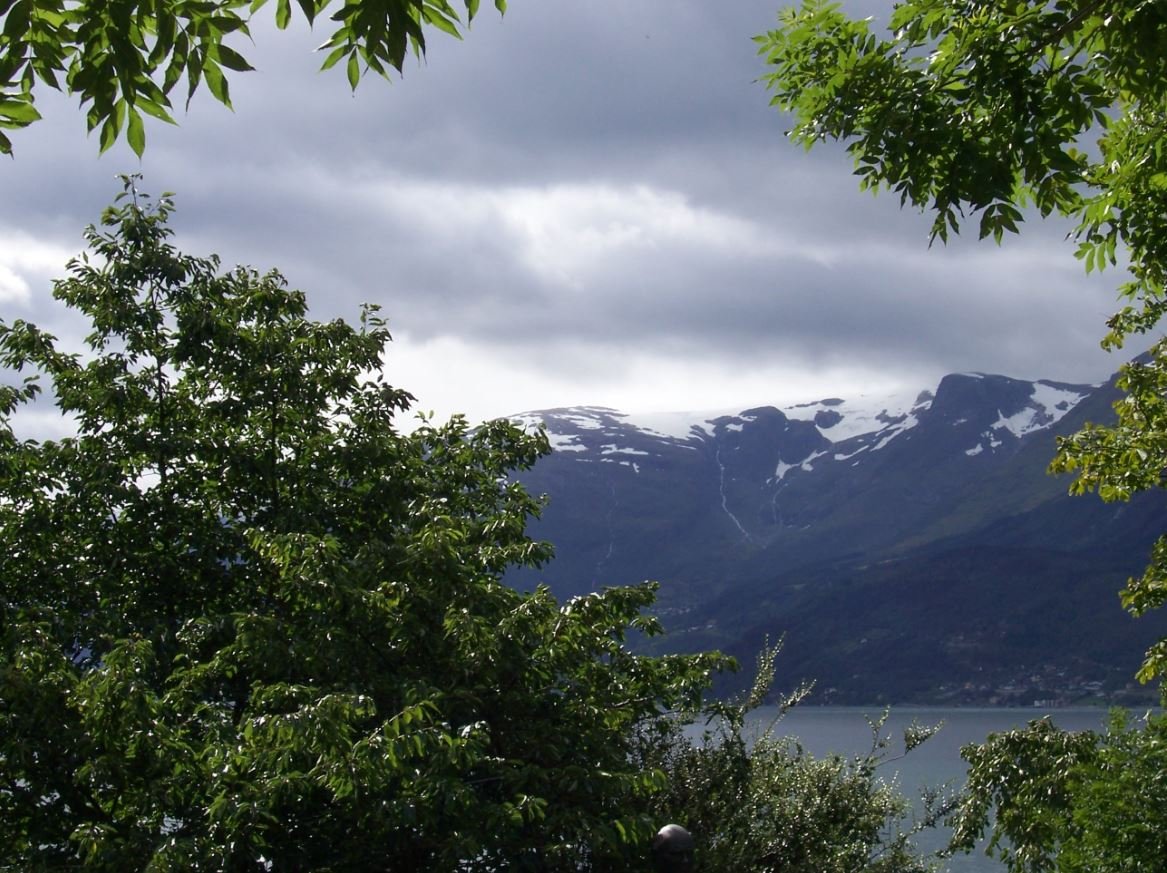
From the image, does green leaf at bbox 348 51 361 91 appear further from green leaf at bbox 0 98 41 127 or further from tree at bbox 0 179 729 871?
tree at bbox 0 179 729 871

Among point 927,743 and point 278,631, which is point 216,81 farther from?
point 927,743

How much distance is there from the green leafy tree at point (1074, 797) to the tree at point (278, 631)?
4.25m

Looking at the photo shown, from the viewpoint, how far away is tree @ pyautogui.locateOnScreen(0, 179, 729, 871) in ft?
32.3

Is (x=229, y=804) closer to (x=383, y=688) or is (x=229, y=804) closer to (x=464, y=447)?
(x=383, y=688)

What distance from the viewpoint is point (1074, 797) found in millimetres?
13961

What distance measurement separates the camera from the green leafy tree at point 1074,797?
488 inches

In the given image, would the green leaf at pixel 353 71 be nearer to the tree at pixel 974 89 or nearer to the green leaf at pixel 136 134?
the green leaf at pixel 136 134

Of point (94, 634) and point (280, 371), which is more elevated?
point (280, 371)

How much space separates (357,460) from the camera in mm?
15719

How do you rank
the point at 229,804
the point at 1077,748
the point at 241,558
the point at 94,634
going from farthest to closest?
the point at 1077,748
the point at 241,558
the point at 94,634
the point at 229,804

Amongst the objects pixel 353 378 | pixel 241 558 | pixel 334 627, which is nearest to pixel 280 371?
pixel 353 378

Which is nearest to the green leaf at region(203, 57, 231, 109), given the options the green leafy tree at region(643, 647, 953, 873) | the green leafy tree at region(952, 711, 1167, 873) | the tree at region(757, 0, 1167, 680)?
the tree at region(757, 0, 1167, 680)

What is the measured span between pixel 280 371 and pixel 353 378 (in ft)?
3.43

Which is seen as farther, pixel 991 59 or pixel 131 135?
pixel 991 59
